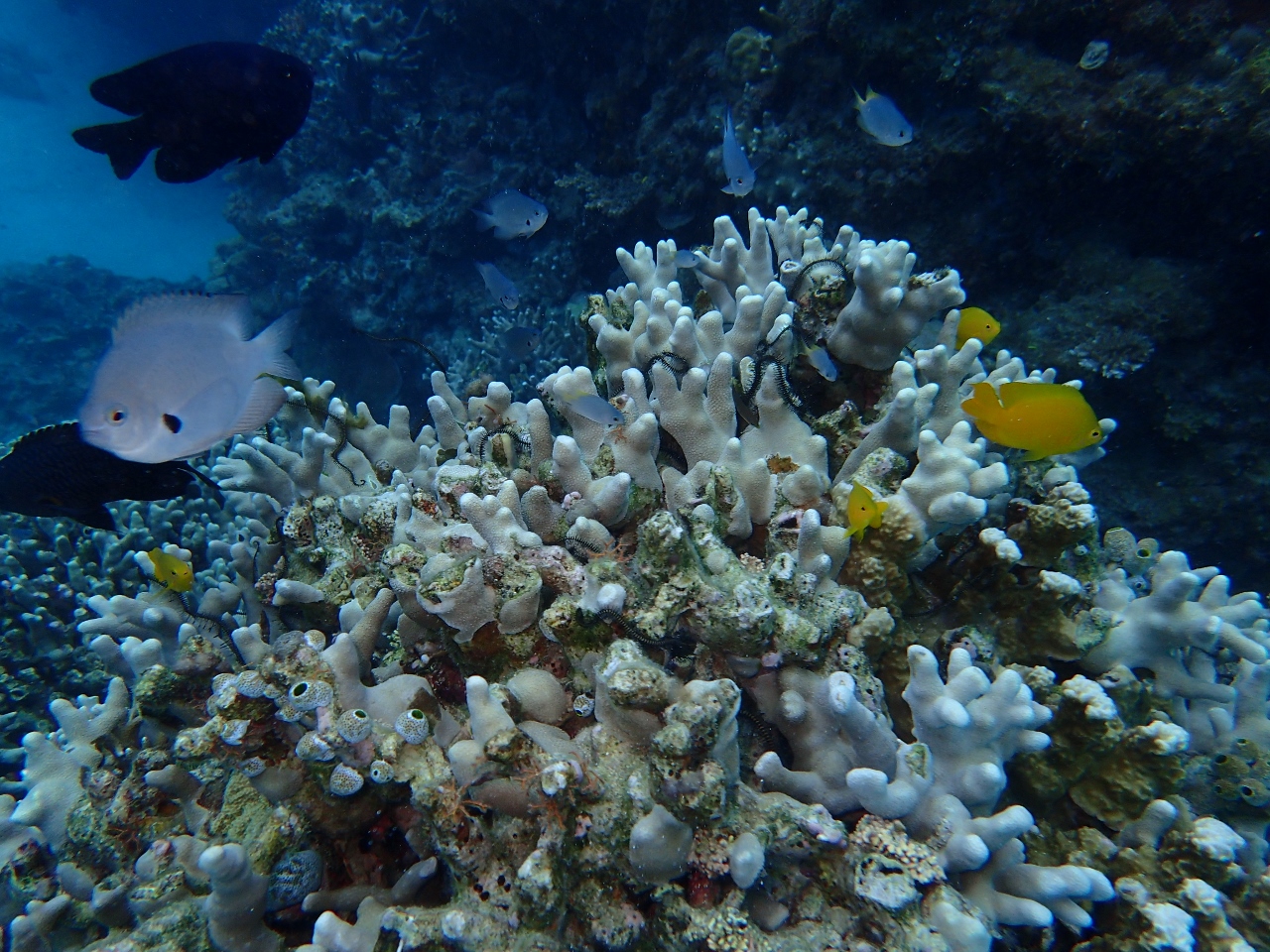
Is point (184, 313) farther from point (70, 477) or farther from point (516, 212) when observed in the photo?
point (516, 212)

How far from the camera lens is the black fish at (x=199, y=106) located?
2863 mm

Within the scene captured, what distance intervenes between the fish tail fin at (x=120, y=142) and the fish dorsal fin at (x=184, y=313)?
1.45 metres

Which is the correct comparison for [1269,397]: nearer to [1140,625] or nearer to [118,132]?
[1140,625]

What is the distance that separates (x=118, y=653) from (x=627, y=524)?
2467 millimetres

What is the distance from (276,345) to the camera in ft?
6.88

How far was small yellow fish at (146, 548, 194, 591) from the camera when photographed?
289 cm

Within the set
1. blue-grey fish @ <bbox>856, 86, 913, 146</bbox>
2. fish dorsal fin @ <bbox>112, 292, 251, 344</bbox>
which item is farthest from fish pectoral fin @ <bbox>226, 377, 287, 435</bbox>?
blue-grey fish @ <bbox>856, 86, 913, 146</bbox>

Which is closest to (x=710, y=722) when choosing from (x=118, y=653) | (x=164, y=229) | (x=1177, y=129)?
(x=118, y=653)

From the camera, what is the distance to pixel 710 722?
1596 mm

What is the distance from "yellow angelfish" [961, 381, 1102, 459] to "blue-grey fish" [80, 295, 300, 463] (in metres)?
2.67

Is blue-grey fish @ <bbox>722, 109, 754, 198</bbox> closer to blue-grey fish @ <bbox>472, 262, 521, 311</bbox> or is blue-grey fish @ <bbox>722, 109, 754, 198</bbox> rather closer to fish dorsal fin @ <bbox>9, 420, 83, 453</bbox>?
blue-grey fish @ <bbox>472, 262, 521, 311</bbox>

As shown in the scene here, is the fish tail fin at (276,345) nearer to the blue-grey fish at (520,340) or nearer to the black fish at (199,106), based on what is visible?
the black fish at (199,106)

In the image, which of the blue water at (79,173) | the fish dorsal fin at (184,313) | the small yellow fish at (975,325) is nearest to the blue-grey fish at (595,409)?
the fish dorsal fin at (184,313)

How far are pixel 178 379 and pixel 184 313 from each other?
236 mm
